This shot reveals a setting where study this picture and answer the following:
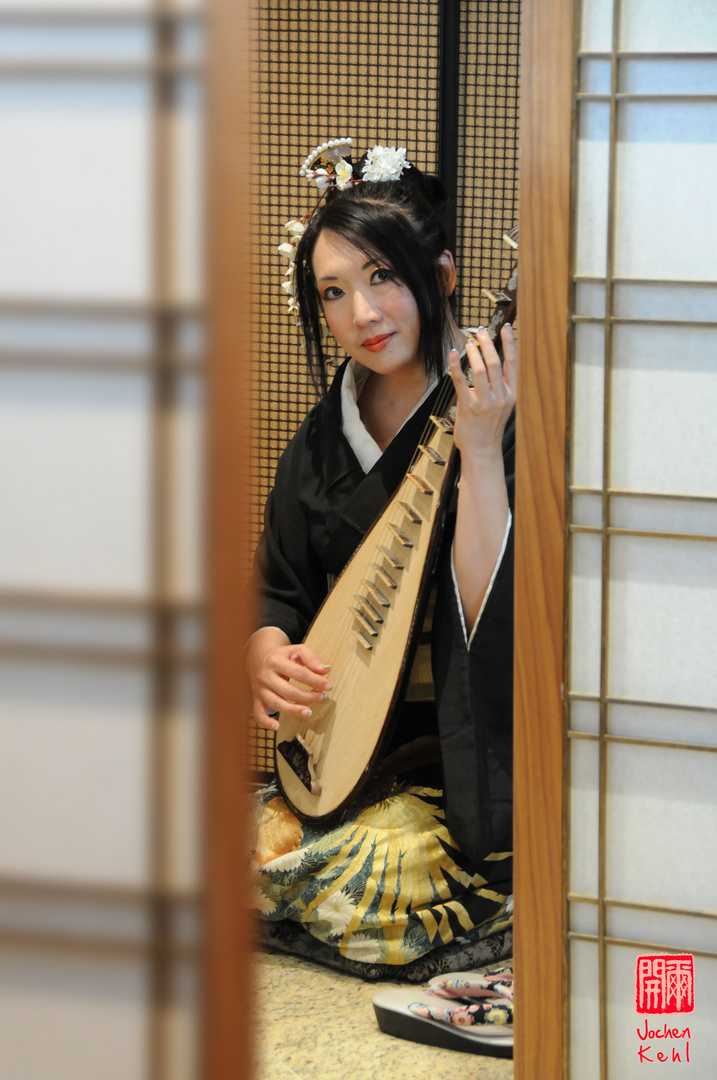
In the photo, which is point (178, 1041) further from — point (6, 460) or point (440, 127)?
point (440, 127)

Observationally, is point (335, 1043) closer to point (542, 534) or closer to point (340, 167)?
point (542, 534)

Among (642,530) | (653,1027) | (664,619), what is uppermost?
(642,530)

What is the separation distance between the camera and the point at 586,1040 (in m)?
1.29

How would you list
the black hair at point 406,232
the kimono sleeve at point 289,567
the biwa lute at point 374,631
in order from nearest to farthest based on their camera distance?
the biwa lute at point 374,631 → the black hair at point 406,232 → the kimono sleeve at point 289,567

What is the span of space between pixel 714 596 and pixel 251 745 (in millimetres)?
1712

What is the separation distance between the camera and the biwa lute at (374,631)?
1890 mm

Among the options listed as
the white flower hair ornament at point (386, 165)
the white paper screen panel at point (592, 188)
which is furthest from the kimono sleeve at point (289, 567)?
the white paper screen panel at point (592, 188)

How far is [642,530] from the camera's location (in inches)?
48.2

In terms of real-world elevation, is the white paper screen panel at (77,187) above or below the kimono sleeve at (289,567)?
above

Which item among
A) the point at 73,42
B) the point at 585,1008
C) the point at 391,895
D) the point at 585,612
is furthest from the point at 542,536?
the point at 391,895

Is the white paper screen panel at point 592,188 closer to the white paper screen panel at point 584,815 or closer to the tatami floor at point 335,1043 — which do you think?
the white paper screen panel at point 584,815

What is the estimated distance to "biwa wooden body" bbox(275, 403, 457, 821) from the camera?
189cm

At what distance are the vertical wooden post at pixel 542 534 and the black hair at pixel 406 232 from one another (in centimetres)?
83

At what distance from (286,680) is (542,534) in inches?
35.1
